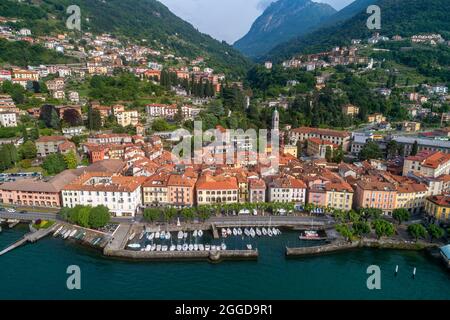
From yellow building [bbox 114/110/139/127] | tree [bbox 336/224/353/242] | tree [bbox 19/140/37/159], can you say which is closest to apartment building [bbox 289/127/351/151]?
yellow building [bbox 114/110/139/127]

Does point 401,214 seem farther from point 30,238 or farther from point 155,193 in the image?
point 30,238

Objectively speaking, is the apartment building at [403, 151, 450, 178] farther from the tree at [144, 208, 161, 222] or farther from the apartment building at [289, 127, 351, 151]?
the tree at [144, 208, 161, 222]

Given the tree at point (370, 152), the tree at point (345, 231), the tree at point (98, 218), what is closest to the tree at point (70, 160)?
the tree at point (98, 218)

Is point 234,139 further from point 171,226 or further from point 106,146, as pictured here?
point 171,226

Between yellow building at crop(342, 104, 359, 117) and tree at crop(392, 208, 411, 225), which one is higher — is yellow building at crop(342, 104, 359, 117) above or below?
above

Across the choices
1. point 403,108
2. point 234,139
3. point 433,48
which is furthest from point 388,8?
point 234,139
